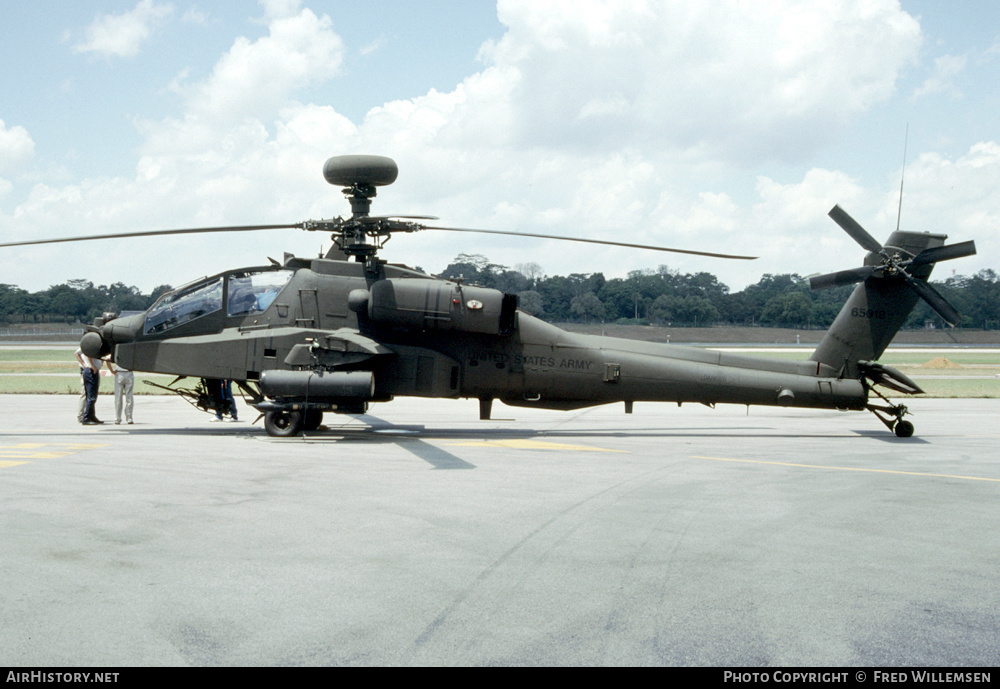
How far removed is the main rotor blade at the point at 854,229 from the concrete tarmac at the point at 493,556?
4853 mm

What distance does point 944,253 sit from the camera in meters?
14.6

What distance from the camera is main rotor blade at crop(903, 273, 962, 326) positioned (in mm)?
14270

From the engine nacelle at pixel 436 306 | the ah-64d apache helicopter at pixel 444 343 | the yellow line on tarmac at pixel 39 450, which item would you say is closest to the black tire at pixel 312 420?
the ah-64d apache helicopter at pixel 444 343

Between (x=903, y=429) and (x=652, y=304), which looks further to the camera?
(x=652, y=304)

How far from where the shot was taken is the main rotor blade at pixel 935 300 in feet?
46.8

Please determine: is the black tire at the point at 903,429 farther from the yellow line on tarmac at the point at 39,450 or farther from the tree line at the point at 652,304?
the tree line at the point at 652,304

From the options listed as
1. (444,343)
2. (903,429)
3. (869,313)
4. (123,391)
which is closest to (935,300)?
(869,313)

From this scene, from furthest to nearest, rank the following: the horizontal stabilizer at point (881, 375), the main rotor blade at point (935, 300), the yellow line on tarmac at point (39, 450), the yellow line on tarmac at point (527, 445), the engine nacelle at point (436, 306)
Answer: the horizontal stabilizer at point (881, 375)
the engine nacelle at point (436, 306)
the main rotor blade at point (935, 300)
the yellow line on tarmac at point (527, 445)
the yellow line on tarmac at point (39, 450)

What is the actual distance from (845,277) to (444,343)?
27.0ft

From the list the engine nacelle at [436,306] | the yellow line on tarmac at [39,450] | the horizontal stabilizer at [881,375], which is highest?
the engine nacelle at [436,306]

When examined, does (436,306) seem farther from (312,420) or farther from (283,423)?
(283,423)

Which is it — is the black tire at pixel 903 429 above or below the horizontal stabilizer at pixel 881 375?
below

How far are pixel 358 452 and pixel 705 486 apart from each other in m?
5.55
